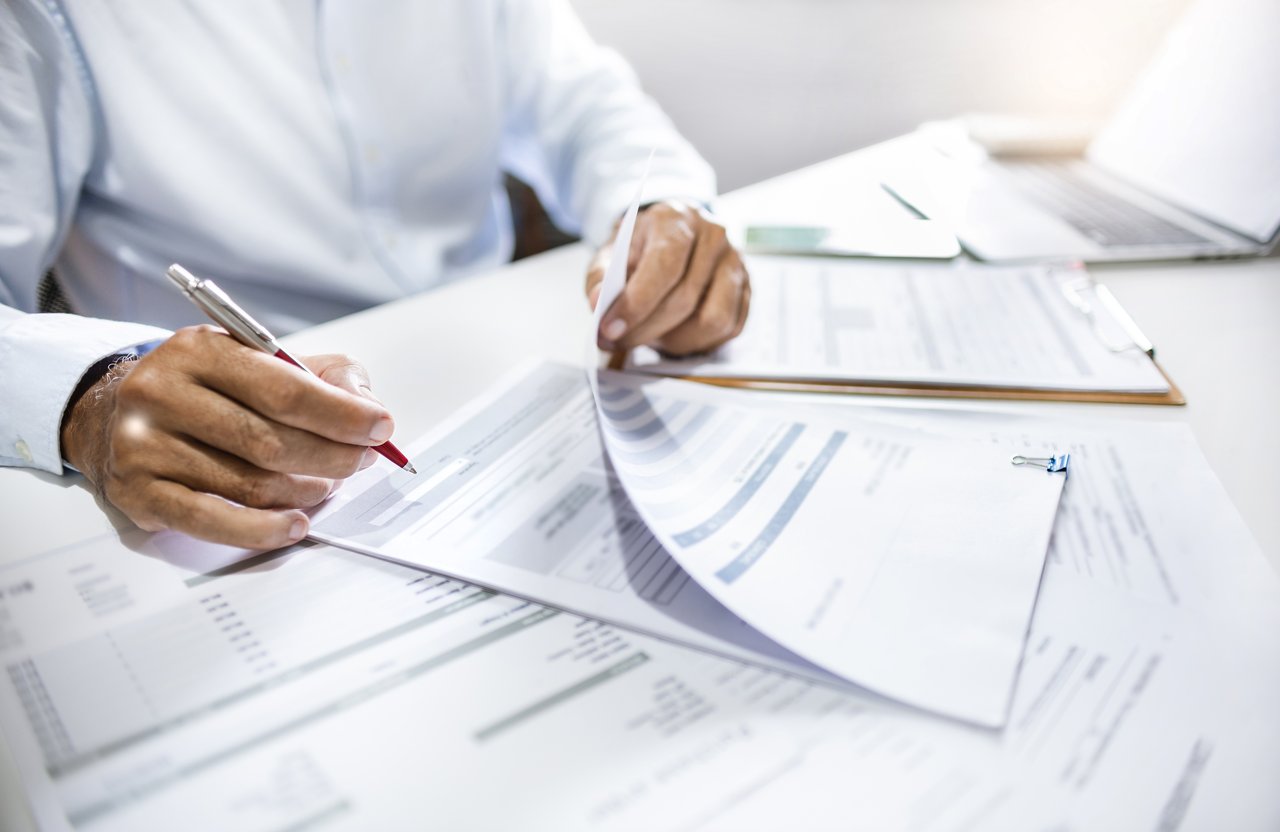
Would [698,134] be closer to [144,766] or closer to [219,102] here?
[219,102]

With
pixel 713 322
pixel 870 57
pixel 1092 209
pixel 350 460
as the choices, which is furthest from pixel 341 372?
pixel 870 57

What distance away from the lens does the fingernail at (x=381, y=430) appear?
1.36 ft

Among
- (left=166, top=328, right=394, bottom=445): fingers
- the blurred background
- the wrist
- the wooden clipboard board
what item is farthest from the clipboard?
the blurred background

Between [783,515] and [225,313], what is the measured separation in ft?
1.01

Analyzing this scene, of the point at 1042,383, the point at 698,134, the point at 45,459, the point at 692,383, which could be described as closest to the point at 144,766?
the point at 45,459

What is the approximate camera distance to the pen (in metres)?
0.40

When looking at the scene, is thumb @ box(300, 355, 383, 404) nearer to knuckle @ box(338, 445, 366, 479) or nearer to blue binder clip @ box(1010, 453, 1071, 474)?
knuckle @ box(338, 445, 366, 479)

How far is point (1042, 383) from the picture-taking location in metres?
0.58

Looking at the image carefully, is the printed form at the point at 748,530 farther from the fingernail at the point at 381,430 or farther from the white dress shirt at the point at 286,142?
the white dress shirt at the point at 286,142

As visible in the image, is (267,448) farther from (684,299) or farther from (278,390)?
(684,299)

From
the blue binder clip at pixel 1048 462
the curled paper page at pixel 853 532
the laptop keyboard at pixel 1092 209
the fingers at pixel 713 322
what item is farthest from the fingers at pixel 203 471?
the laptop keyboard at pixel 1092 209

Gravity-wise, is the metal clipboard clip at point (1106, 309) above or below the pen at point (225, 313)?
above

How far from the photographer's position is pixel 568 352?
25.1 inches

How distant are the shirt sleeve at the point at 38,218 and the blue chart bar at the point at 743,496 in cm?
37
